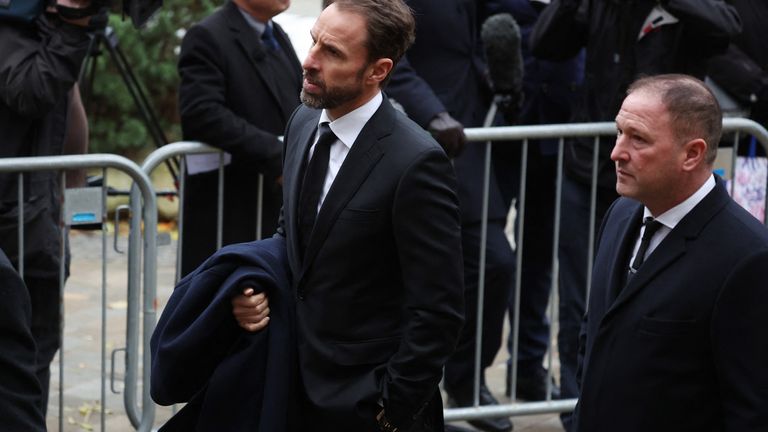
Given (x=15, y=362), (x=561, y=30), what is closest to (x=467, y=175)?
(x=561, y=30)

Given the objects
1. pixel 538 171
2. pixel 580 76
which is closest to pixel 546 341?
pixel 538 171

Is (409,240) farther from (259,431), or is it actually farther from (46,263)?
(46,263)

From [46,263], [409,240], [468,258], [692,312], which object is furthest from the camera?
[468,258]

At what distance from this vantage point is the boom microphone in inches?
237

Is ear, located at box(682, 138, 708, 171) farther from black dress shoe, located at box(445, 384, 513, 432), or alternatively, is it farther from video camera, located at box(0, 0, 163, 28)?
black dress shoe, located at box(445, 384, 513, 432)

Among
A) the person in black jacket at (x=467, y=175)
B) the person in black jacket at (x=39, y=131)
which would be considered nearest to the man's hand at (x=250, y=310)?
the person in black jacket at (x=39, y=131)

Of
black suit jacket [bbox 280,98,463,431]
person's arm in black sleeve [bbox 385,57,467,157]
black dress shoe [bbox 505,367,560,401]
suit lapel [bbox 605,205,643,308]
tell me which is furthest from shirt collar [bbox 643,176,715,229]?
black dress shoe [bbox 505,367,560,401]

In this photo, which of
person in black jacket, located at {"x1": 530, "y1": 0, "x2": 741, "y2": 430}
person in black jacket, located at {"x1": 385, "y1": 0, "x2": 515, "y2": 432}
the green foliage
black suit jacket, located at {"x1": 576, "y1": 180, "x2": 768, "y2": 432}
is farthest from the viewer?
the green foliage

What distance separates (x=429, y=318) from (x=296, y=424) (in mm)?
467

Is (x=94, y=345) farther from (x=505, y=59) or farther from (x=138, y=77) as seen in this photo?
(x=138, y=77)

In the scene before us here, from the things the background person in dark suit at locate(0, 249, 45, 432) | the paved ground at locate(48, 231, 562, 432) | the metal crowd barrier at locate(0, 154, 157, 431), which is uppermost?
the background person in dark suit at locate(0, 249, 45, 432)

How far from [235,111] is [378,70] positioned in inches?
75.3

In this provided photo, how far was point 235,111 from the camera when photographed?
572cm

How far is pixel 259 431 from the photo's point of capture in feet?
12.4
